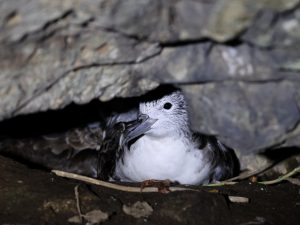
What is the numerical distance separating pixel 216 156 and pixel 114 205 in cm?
124

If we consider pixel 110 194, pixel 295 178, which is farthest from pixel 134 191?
pixel 295 178

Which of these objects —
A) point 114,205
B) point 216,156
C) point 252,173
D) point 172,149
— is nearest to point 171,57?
point 114,205

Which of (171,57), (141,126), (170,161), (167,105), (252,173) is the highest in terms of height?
(171,57)

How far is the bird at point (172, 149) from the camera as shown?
356cm

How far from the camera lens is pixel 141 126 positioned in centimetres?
348

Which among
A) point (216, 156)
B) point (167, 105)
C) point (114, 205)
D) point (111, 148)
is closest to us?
point (114, 205)

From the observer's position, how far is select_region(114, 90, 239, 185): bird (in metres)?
3.56

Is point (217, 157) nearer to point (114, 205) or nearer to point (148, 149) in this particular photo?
point (148, 149)

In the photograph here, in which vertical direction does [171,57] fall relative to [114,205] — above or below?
above

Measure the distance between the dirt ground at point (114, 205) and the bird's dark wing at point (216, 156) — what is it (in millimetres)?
575

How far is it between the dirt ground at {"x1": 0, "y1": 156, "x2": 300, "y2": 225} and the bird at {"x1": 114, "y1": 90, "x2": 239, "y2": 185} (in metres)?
0.50

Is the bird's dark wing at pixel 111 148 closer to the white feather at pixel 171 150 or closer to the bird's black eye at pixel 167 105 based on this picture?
the white feather at pixel 171 150

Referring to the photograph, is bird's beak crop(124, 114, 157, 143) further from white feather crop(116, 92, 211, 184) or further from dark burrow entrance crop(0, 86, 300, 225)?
dark burrow entrance crop(0, 86, 300, 225)

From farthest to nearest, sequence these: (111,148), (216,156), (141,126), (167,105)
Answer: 1. (111,148)
2. (216,156)
3. (167,105)
4. (141,126)
